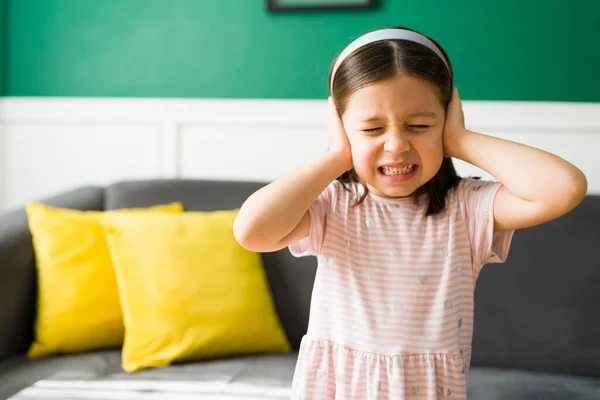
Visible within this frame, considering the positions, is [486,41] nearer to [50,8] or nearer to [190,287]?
[190,287]

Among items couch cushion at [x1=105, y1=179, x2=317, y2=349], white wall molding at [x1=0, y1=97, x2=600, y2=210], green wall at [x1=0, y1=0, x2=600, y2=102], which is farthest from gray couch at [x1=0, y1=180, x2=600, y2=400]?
green wall at [x1=0, y1=0, x2=600, y2=102]

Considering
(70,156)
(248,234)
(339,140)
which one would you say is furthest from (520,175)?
(70,156)

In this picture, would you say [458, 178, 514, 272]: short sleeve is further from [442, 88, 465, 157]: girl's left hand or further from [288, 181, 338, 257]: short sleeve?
[288, 181, 338, 257]: short sleeve

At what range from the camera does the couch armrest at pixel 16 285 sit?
1817 mm

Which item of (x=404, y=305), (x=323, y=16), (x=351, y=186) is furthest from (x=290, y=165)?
(x=404, y=305)

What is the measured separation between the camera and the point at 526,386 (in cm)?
177

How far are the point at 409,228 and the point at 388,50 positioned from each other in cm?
30

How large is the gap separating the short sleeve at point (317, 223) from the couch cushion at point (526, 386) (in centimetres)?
71

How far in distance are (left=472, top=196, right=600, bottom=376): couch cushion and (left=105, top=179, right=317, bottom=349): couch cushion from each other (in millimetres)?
498

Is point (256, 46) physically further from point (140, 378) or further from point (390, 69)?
point (390, 69)

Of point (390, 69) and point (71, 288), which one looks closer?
point (390, 69)

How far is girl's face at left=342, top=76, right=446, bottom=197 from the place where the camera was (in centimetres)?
111

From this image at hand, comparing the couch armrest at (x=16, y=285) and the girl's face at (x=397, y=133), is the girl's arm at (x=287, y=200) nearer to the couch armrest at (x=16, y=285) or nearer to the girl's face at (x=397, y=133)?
the girl's face at (x=397, y=133)

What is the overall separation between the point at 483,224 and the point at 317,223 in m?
0.28
